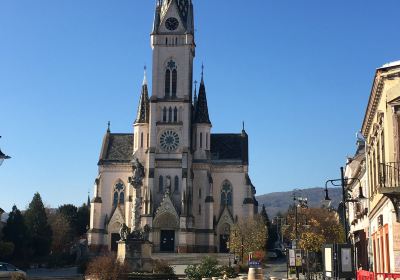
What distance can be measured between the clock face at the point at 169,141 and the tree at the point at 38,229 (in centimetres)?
2050

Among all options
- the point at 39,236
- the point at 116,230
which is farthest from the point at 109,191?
the point at 39,236

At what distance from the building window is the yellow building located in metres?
64.2

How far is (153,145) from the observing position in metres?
86.1

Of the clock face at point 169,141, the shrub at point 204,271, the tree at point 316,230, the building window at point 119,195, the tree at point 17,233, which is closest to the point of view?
the shrub at point 204,271

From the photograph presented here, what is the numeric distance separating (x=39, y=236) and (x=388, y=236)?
225ft

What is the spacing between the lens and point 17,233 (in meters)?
78.6

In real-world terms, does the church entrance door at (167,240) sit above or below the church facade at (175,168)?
below

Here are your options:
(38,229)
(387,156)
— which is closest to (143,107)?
(38,229)

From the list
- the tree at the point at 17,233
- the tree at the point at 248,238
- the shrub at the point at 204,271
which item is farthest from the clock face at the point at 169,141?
the shrub at the point at 204,271

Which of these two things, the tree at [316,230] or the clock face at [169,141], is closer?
the tree at [316,230]

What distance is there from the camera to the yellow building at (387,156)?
21.5 meters

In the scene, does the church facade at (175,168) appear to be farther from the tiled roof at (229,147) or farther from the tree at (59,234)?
the tree at (59,234)

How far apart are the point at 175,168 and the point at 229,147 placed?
1154 centimetres

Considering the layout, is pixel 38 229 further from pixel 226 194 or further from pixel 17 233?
pixel 226 194
